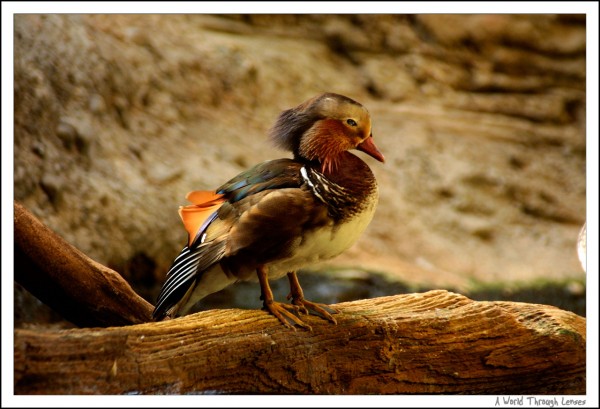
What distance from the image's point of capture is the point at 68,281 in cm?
161

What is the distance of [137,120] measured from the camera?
8.51ft

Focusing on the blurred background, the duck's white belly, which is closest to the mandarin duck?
the duck's white belly

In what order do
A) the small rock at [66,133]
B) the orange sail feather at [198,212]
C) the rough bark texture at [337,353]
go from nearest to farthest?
the rough bark texture at [337,353] → the orange sail feather at [198,212] → the small rock at [66,133]

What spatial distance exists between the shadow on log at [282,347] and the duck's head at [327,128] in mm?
345

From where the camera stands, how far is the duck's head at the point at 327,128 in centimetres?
163

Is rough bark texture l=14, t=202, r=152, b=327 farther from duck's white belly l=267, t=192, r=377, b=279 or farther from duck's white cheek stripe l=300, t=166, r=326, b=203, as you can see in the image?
duck's white cheek stripe l=300, t=166, r=326, b=203

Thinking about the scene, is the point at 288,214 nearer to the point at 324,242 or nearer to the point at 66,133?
the point at 324,242

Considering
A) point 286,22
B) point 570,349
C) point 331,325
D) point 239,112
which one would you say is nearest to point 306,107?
point 331,325

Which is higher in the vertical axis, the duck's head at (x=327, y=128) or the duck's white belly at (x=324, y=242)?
the duck's head at (x=327, y=128)

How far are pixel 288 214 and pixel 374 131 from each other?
1.49 meters

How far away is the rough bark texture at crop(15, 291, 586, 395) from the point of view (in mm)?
1429

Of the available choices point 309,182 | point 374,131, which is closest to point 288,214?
point 309,182

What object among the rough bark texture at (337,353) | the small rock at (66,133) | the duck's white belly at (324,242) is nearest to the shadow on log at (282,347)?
the rough bark texture at (337,353)

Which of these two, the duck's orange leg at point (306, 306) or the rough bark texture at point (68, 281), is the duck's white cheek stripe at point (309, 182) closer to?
the duck's orange leg at point (306, 306)
